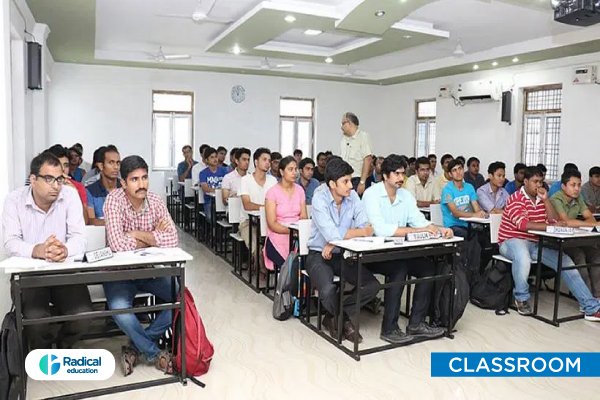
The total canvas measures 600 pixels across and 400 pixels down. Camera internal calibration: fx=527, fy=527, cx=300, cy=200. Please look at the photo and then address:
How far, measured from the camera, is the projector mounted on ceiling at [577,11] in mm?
3824

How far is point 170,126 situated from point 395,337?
26.3ft

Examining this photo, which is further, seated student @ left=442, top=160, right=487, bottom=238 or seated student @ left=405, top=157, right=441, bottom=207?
seated student @ left=405, top=157, right=441, bottom=207

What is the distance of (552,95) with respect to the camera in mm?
8617

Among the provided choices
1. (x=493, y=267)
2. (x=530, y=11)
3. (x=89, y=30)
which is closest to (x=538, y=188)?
(x=493, y=267)

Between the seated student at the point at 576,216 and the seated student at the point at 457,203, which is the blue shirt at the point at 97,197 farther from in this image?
the seated student at the point at 576,216

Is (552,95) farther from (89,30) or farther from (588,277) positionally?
(89,30)

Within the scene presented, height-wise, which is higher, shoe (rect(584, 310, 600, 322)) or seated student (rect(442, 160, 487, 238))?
seated student (rect(442, 160, 487, 238))

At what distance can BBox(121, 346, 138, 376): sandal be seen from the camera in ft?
9.78

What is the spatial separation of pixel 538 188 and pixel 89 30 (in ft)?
18.7

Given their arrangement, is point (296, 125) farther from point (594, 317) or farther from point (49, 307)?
point (49, 307)

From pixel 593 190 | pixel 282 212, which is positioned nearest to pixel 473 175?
pixel 593 190

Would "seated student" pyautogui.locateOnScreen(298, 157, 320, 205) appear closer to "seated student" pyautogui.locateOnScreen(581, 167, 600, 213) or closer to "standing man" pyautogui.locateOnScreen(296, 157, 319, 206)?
"standing man" pyautogui.locateOnScreen(296, 157, 319, 206)

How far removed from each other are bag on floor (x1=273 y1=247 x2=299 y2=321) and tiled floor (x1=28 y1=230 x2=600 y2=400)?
0.08m

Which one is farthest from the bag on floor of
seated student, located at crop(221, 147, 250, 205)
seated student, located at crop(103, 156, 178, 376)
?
seated student, located at crop(221, 147, 250, 205)
